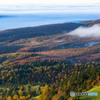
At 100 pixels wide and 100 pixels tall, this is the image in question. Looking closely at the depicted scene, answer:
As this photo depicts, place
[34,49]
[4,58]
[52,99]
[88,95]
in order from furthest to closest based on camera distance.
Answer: [34,49], [4,58], [52,99], [88,95]

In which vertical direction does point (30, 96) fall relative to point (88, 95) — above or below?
below

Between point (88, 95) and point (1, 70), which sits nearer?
point (88, 95)

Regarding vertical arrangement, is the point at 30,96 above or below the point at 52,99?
below

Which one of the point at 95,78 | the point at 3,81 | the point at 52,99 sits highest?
the point at 95,78

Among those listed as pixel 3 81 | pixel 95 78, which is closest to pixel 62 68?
pixel 3 81

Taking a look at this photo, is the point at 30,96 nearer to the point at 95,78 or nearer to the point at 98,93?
the point at 95,78

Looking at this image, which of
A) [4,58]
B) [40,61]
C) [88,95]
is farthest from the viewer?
[4,58]

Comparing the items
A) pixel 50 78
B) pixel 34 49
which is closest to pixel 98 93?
pixel 50 78

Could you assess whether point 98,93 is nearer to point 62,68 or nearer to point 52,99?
point 52,99

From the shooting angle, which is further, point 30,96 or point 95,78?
point 30,96
